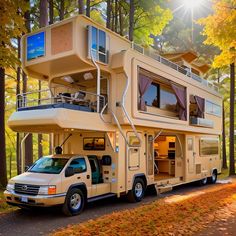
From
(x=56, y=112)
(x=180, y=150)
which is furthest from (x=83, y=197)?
(x=180, y=150)

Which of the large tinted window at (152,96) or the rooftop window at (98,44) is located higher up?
the rooftop window at (98,44)

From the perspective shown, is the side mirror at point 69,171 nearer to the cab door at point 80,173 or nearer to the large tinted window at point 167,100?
the cab door at point 80,173

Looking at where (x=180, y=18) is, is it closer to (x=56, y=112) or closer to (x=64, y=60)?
(x=64, y=60)

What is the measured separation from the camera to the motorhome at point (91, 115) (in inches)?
381

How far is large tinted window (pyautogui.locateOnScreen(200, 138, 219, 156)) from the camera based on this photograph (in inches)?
738

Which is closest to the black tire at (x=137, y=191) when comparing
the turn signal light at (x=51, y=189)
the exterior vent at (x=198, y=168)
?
the turn signal light at (x=51, y=189)

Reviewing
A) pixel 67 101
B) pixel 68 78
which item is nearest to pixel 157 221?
pixel 67 101

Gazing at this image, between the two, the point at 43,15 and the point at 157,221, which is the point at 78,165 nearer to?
the point at 157,221

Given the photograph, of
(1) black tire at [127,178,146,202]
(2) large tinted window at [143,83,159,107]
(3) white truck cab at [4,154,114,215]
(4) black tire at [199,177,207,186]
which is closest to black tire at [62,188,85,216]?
(3) white truck cab at [4,154,114,215]

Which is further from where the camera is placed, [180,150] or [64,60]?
[180,150]

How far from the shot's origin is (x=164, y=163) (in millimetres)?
18078

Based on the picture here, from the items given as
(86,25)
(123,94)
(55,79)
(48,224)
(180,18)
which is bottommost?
(48,224)

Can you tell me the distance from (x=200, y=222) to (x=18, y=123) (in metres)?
6.62

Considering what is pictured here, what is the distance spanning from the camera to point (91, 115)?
10781mm
